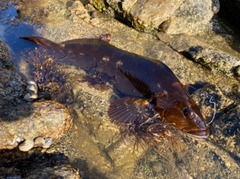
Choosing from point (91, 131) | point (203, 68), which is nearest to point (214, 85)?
point (203, 68)

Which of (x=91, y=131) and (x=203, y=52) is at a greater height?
(x=203, y=52)

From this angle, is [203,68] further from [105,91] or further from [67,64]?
[67,64]

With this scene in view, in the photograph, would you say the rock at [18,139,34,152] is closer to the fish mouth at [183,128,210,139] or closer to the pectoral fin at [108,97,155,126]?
the pectoral fin at [108,97,155,126]

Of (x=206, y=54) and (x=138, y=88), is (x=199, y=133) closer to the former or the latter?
(x=138, y=88)

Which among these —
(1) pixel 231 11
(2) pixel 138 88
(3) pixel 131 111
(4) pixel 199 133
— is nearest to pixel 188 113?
(4) pixel 199 133

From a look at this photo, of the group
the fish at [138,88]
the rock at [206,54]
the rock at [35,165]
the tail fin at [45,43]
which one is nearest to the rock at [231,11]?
the rock at [206,54]

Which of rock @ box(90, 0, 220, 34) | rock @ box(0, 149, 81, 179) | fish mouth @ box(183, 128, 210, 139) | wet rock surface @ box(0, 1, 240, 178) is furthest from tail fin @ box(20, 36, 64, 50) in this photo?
fish mouth @ box(183, 128, 210, 139)
